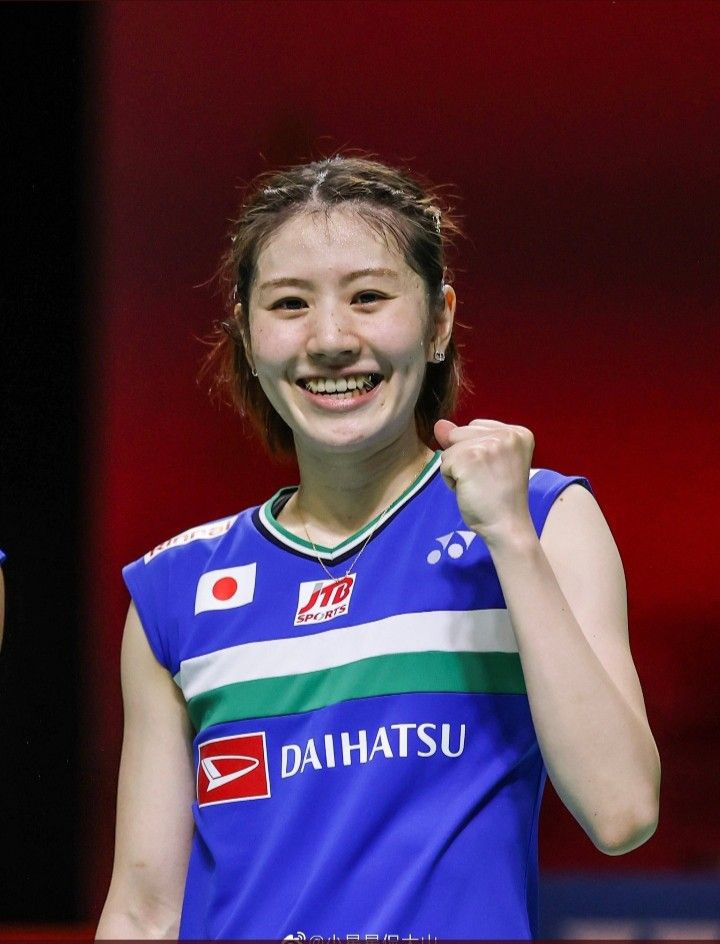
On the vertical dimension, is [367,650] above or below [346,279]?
Answer: below

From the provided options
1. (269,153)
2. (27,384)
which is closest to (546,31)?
(269,153)

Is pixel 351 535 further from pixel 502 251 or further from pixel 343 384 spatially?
pixel 502 251

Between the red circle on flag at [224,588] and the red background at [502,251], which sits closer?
the red circle on flag at [224,588]

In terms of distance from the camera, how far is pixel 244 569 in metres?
1.72

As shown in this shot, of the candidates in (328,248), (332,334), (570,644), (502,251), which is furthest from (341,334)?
(502,251)

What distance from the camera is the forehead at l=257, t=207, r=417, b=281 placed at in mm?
1644

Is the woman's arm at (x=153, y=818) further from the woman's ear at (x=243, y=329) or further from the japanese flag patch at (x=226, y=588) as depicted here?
the woman's ear at (x=243, y=329)

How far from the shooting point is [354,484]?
5.63 ft

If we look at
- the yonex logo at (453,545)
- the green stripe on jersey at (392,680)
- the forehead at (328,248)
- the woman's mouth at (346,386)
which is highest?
the forehead at (328,248)

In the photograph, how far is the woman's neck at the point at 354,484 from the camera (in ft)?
5.60

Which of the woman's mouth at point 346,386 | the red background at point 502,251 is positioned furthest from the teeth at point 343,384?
the red background at point 502,251

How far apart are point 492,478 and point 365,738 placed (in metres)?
0.32

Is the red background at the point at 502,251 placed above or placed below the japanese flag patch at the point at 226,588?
above

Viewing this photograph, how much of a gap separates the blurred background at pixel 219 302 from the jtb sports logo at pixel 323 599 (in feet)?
3.46
